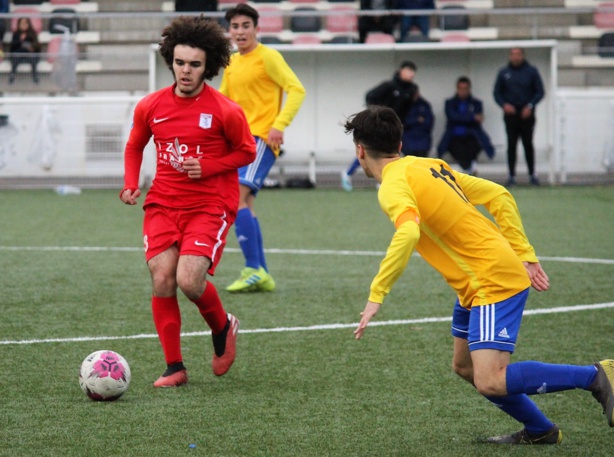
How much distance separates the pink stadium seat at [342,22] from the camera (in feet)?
61.5

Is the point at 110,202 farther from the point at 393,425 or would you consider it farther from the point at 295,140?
the point at 393,425

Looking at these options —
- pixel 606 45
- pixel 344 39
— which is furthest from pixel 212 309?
pixel 606 45

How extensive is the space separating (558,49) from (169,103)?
16.0 metres

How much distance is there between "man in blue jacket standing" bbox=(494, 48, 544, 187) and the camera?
16.5m

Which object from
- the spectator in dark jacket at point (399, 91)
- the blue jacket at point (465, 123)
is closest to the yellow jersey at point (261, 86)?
the spectator in dark jacket at point (399, 91)

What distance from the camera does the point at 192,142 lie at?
205 inches

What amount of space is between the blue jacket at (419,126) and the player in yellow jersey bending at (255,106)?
351 inches

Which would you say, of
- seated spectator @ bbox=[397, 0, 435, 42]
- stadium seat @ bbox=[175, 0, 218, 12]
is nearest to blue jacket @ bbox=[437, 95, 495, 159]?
seated spectator @ bbox=[397, 0, 435, 42]

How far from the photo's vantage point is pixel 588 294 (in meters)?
7.47

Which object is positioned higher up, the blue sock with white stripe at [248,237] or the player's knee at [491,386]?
the player's knee at [491,386]

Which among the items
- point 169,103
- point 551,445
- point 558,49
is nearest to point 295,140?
point 558,49

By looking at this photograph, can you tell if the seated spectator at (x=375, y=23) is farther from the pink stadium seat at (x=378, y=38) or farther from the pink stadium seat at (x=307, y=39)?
the pink stadium seat at (x=307, y=39)

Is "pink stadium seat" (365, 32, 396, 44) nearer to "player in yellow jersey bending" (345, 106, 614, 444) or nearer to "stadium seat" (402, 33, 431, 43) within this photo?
"stadium seat" (402, 33, 431, 43)

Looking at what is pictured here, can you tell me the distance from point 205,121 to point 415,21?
47.0 feet
